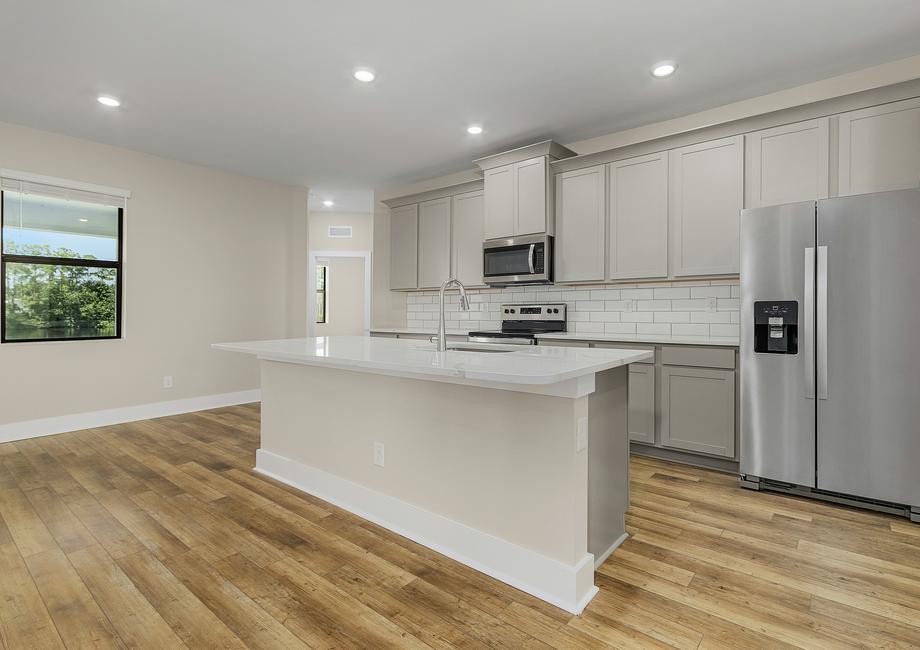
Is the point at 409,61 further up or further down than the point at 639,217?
→ further up

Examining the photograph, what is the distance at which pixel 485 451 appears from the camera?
6.75 ft

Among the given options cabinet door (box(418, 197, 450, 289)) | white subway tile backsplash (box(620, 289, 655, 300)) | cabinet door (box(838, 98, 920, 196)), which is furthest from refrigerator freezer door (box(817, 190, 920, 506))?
cabinet door (box(418, 197, 450, 289))

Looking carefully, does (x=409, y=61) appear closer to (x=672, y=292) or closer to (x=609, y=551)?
(x=672, y=292)

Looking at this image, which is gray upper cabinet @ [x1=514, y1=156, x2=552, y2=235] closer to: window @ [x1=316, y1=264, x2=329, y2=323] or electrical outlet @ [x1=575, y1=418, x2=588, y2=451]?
electrical outlet @ [x1=575, y1=418, x2=588, y2=451]

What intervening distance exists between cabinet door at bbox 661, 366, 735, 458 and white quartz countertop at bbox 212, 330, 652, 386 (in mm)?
1368

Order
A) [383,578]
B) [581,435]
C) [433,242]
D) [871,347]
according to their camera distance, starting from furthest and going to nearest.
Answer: [433,242] < [871,347] < [383,578] < [581,435]

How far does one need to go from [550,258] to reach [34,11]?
367 cm

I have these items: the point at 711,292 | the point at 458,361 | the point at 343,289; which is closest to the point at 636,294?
the point at 711,292

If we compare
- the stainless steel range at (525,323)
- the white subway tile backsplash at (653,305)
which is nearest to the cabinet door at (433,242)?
the stainless steel range at (525,323)

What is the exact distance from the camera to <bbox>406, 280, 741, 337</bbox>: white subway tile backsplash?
3.73 metres

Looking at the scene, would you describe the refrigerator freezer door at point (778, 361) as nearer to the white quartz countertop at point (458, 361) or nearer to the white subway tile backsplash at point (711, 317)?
the white subway tile backsplash at point (711, 317)

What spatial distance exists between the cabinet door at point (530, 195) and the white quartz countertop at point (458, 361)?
6.65 feet

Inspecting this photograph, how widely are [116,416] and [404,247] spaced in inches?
132

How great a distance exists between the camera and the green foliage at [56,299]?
4.07m
